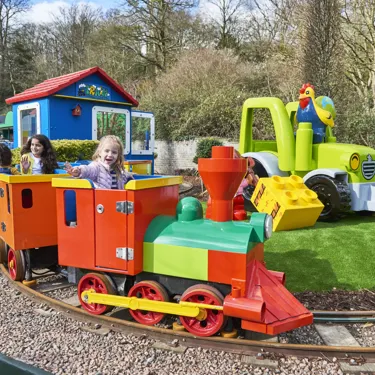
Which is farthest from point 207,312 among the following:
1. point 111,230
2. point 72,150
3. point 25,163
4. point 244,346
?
point 72,150

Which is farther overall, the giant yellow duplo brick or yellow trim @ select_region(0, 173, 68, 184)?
the giant yellow duplo brick

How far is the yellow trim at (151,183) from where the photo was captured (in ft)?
10.2

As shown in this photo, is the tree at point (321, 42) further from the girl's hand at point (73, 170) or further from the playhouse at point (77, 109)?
the girl's hand at point (73, 170)

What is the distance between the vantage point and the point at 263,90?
17266 millimetres

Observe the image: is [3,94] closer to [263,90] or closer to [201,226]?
[263,90]

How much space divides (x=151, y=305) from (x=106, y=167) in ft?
4.23

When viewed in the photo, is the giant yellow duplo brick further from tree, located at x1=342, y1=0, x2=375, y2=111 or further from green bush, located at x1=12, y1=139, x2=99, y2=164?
tree, located at x1=342, y1=0, x2=375, y2=111

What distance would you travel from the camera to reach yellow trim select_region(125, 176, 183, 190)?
3.09m

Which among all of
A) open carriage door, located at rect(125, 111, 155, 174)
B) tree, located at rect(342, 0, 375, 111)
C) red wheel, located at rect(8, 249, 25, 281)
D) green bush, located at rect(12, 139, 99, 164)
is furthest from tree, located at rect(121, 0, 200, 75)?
red wheel, located at rect(8, 249, 25, 281)

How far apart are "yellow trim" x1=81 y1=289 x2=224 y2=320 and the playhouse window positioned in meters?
7.20

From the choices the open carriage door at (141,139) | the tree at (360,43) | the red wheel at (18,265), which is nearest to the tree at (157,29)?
the open carriage door at (141,139)

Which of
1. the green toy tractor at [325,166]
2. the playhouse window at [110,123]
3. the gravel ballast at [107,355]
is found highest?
the playhouse window at [110,123]

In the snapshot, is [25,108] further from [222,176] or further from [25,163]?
[222,176]

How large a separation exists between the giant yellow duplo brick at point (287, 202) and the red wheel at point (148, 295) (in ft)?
10.0
